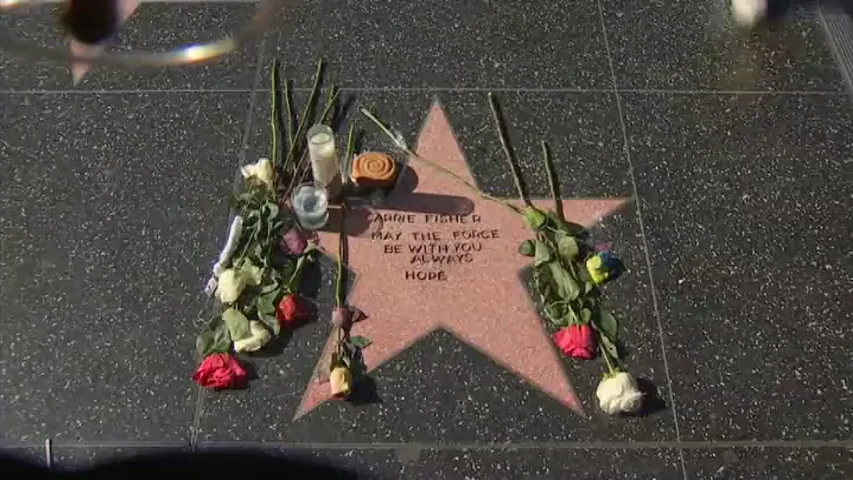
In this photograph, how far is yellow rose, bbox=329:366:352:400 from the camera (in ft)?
6.11

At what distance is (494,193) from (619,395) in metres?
0.62

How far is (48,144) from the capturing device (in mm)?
2361

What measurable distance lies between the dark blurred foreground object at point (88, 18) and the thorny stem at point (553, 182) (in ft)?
3.53

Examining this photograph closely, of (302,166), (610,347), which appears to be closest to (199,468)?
(302,166)

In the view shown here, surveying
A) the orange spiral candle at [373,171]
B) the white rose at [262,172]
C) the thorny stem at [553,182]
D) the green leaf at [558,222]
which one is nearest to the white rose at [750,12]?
the thorny stem at [553,182]

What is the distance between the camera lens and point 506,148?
2.32 meters

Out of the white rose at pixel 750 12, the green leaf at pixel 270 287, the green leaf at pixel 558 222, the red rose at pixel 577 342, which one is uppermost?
the white rose at pixel 750 12

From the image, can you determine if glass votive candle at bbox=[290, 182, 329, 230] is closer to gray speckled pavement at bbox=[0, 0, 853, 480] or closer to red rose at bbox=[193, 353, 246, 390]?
gray speckled pavement at bbox=[0, 0, 853, 480]

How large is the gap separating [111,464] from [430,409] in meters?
0.65

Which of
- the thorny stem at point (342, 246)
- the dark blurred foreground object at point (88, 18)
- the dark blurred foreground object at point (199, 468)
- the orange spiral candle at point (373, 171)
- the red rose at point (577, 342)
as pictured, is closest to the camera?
the dark blurred foreground object at point (88, 18)

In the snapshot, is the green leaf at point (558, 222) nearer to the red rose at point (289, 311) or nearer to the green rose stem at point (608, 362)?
the green rose stem at point (608, 362)

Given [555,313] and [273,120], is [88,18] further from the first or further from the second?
[555,313]

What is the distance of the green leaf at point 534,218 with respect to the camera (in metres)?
2.12

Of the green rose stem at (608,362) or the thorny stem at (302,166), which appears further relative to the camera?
the thorny stem at (302,166)
